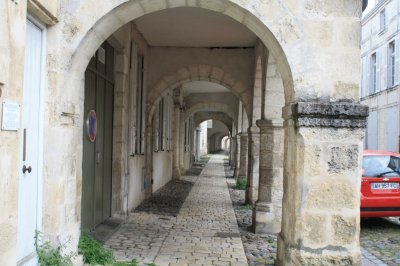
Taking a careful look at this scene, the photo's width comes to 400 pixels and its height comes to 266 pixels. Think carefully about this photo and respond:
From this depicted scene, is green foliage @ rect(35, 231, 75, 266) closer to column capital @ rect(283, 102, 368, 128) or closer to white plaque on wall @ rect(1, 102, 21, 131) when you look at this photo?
white plaque on wall @ rect(1, 102, 21, 131)

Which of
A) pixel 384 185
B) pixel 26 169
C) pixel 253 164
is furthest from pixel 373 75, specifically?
pixel 26 169

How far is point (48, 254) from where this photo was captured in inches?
133

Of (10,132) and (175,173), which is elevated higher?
(10,132)

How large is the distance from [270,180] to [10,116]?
4.55 m

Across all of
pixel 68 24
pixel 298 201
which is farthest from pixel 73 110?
pixel 298 201

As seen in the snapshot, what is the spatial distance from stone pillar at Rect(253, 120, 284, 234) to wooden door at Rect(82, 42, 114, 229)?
90.0 inches

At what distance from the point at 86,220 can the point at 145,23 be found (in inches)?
153

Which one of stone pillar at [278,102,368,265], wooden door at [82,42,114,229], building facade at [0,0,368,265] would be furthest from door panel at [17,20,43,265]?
stone pillar at [278,102,368,265]

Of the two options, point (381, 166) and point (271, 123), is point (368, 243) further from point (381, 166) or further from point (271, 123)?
point (271, 123)

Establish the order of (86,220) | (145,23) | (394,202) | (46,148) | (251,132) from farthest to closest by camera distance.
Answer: (251,132), (145,23), (394,202), (86,220), (46,148)

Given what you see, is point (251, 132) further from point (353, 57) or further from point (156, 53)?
point (353, 57)

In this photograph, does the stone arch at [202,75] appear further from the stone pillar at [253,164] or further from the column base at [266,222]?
the column base at [266,222]

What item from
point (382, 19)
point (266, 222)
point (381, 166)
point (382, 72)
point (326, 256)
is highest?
point (382, 19)

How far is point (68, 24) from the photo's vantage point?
3527mm
